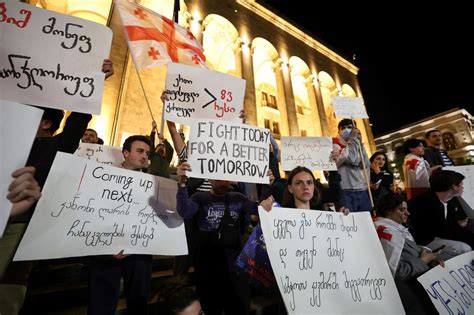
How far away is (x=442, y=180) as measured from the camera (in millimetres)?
3289

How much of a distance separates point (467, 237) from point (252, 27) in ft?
57.5

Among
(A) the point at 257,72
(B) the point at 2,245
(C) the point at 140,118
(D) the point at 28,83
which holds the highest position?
(A) the point at 257,72

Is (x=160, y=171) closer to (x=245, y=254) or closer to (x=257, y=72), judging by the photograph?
(x=245, y=254)

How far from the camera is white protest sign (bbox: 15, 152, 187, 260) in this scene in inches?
69.1

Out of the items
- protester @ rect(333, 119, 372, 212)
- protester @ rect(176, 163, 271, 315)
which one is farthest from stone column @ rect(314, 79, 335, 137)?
protester @ rect(176, 163, 271, 315)

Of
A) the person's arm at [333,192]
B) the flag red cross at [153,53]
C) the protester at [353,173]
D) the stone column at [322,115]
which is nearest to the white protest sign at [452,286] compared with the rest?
the person's arm at [333,192]

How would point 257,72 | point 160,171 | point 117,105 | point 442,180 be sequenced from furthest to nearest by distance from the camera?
point 257,72
point 117,105
point 442,180
point 160,171

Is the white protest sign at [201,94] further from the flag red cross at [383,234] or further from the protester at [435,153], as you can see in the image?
the protester at [435,153]

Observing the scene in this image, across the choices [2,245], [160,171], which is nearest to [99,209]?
[2,245]

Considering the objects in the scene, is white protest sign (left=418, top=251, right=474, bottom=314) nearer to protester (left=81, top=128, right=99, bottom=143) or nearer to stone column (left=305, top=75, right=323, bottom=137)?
protester (left=81, top=128, right=99, bottom=143)

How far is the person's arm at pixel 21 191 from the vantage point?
42.4 inches

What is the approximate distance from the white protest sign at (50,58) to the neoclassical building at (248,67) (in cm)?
777

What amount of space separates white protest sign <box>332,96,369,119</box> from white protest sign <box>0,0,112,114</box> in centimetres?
431

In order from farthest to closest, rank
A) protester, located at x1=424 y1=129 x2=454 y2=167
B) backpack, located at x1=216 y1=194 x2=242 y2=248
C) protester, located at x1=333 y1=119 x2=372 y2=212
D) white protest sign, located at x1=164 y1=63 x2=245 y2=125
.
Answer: protester, located at x1=424 y1=129 x2=454 y2=167 < protester, located at x1=333 y1=119 x2=372 y2=212 < white protest sign, located at x1=164 y1=63 x2=245 y2=125 < backpack, located at x1=216 y1=194 x2=242 y2=248
